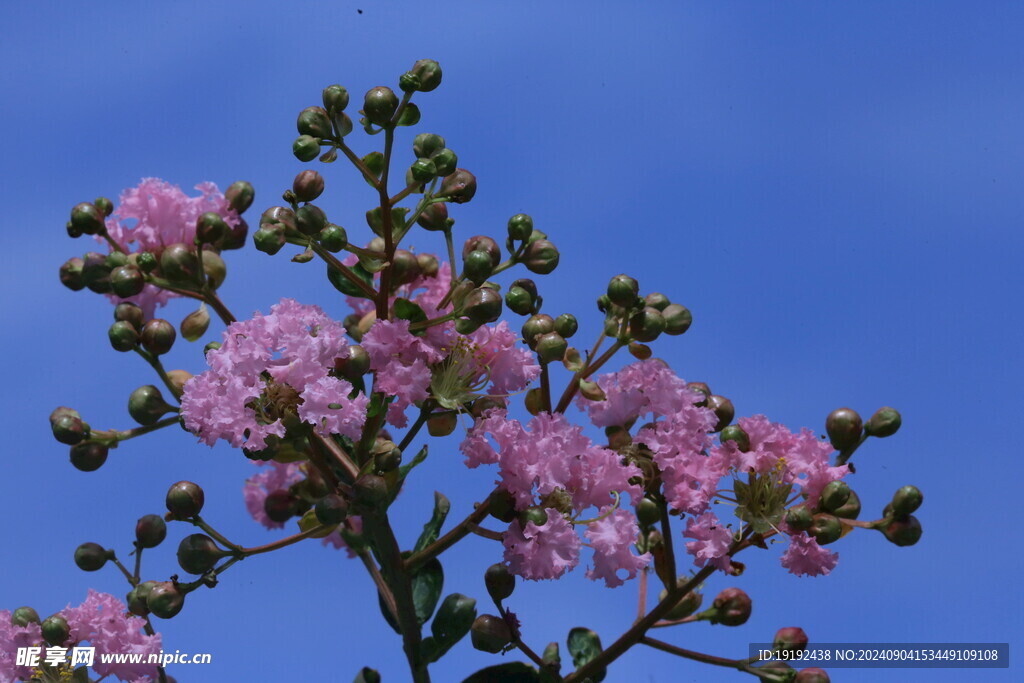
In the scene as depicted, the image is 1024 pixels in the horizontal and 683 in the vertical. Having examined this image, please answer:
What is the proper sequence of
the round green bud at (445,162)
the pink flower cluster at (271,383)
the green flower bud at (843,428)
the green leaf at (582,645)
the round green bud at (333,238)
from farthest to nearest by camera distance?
the green leaf at (582,645), the green flower bud at (843,428), the round green bud at (445,162), the round green bud at (333,238), the pink flower cluster at (271,383)

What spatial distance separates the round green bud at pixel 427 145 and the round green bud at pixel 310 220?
0.25m

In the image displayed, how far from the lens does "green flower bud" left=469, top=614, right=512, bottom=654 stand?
2.29 metres

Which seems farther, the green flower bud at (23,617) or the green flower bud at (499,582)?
the green flower bud at (23,617)


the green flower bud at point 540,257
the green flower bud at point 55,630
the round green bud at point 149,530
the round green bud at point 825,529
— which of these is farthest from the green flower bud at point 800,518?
the green flower bud at point 55,630

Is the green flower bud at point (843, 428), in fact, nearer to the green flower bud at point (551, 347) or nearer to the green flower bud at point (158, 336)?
the green flower bud at point (551, 347)

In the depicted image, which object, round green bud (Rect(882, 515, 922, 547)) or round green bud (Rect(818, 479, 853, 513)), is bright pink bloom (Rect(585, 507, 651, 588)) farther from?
round green bud (Rect(882, 515, 922, 547))

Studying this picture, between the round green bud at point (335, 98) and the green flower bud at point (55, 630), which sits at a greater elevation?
the round green bud at point (335, 98)

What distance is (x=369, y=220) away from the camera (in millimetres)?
2350

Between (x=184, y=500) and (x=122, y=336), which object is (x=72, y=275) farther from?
(x=184, y=500)

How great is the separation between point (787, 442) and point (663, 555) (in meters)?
0.33

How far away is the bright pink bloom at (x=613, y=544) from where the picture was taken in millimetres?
2248

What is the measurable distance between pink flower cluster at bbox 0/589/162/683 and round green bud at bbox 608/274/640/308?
1068mm

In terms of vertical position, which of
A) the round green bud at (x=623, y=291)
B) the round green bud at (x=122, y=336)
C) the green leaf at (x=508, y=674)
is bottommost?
the green leaf at (x=508, y=674)

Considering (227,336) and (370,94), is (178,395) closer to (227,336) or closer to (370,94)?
(227,336)
